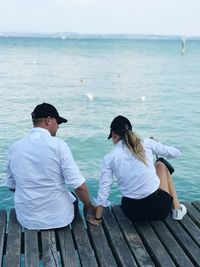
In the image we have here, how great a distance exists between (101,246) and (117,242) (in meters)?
0.22

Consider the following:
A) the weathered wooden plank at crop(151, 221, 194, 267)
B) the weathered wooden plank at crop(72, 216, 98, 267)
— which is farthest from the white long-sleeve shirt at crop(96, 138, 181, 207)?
the weathered wooden plank at crop(151, 221, 194, 267)

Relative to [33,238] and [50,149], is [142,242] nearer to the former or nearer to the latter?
[33,238]

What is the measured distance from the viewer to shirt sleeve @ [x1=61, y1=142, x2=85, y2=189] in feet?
14.9

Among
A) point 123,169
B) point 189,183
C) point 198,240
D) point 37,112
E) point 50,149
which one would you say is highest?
point 37,112

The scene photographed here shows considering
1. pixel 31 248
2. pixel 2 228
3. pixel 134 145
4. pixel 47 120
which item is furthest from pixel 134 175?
pixel 2 228

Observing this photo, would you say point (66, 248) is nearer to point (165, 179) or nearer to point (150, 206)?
point (150, 206)

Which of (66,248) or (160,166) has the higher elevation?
(160,166)

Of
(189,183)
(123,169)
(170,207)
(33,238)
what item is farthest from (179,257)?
(189,183)

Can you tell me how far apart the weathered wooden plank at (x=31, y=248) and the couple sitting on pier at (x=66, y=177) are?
111 millimetres

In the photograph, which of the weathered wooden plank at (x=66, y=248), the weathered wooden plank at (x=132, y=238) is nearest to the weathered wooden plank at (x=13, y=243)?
the weathered wooden plank at (x=66, y=248)

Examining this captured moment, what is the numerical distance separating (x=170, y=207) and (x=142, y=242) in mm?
663

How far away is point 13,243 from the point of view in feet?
15.8

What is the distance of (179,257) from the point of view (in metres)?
4.56

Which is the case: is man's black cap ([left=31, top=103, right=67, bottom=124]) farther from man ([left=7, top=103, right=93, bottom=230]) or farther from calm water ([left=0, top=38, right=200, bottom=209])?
calm water ([left=0, top=38, right=200, bottom=209])
